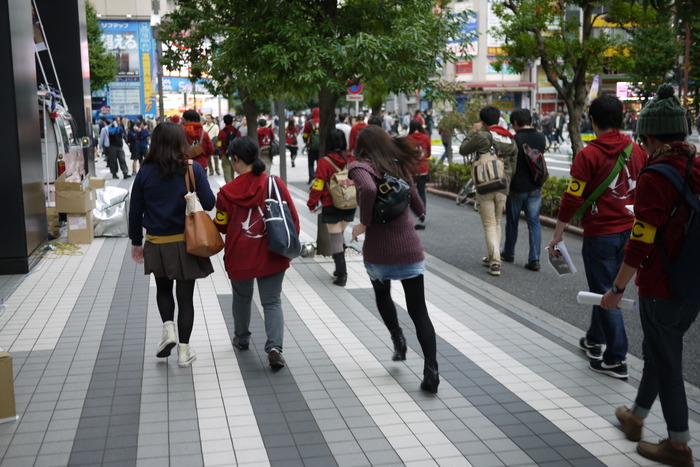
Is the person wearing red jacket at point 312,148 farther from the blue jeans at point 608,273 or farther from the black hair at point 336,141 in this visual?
the blue jeans at point 608,273

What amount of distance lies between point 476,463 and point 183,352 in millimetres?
2614

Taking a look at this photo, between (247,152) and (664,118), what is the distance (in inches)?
117

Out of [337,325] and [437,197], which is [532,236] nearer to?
[337,325]

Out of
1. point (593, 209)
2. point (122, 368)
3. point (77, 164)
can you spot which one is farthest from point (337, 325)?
point (77, 164)

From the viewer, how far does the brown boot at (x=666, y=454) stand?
14.2ft

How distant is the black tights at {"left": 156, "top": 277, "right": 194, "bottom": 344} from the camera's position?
20.0 ft

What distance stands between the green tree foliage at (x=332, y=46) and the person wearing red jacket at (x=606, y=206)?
160 inches

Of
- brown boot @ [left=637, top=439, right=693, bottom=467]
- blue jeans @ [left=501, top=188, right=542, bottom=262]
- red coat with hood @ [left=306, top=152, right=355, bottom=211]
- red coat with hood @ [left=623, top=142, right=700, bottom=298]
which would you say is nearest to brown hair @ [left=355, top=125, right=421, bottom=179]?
red coat with hood @ [left=623, top=142, right=700, bottom=298]

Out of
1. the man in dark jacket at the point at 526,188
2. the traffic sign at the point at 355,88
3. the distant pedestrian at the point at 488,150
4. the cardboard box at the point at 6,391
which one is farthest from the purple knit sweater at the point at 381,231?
the traffic sign at the point at 355,88

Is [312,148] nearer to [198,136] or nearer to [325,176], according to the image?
[198,136]

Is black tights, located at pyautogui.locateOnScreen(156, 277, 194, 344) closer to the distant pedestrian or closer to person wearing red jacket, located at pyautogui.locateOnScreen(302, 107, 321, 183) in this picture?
the distant pedestrian

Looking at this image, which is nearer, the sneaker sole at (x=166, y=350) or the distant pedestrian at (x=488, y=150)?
the sneaker sole at (x=166, y=350)

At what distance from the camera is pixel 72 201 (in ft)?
38.7

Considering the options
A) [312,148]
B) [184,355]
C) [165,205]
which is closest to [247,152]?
[165,205]
